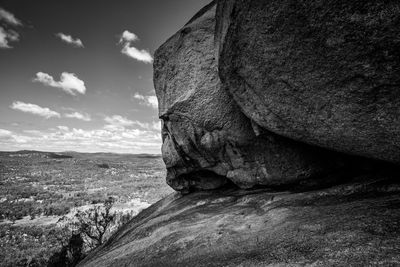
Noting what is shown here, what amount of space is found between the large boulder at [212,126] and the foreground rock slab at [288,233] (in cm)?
91

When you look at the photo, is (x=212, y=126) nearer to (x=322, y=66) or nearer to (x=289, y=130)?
(x=289, y=130)

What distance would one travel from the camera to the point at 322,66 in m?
4.25

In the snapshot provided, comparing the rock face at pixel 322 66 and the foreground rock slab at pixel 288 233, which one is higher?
the rock face at pixel 322 66

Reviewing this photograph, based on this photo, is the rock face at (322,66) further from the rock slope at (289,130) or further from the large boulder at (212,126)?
the large boulder at (212,126)

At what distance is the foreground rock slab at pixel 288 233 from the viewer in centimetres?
377

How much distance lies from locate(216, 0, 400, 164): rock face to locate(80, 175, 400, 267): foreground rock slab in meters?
1.45

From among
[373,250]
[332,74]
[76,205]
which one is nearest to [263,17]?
[332,74]

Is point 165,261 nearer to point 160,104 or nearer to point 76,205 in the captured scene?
point 160,104

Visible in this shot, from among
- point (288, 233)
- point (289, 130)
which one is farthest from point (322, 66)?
point (288, 233)

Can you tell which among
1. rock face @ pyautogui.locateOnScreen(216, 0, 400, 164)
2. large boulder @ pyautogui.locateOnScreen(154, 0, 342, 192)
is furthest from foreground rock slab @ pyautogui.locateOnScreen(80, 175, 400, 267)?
rock face @ pyautogui.locateOnScreen(216, 0, 400, 164)

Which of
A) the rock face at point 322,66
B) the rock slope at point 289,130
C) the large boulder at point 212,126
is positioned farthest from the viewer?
the large boulder at point 212,126

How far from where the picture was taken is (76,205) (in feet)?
227

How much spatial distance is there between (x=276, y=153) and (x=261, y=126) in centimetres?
147

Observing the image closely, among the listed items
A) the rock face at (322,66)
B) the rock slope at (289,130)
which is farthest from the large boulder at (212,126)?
the rock face at (322,66)
